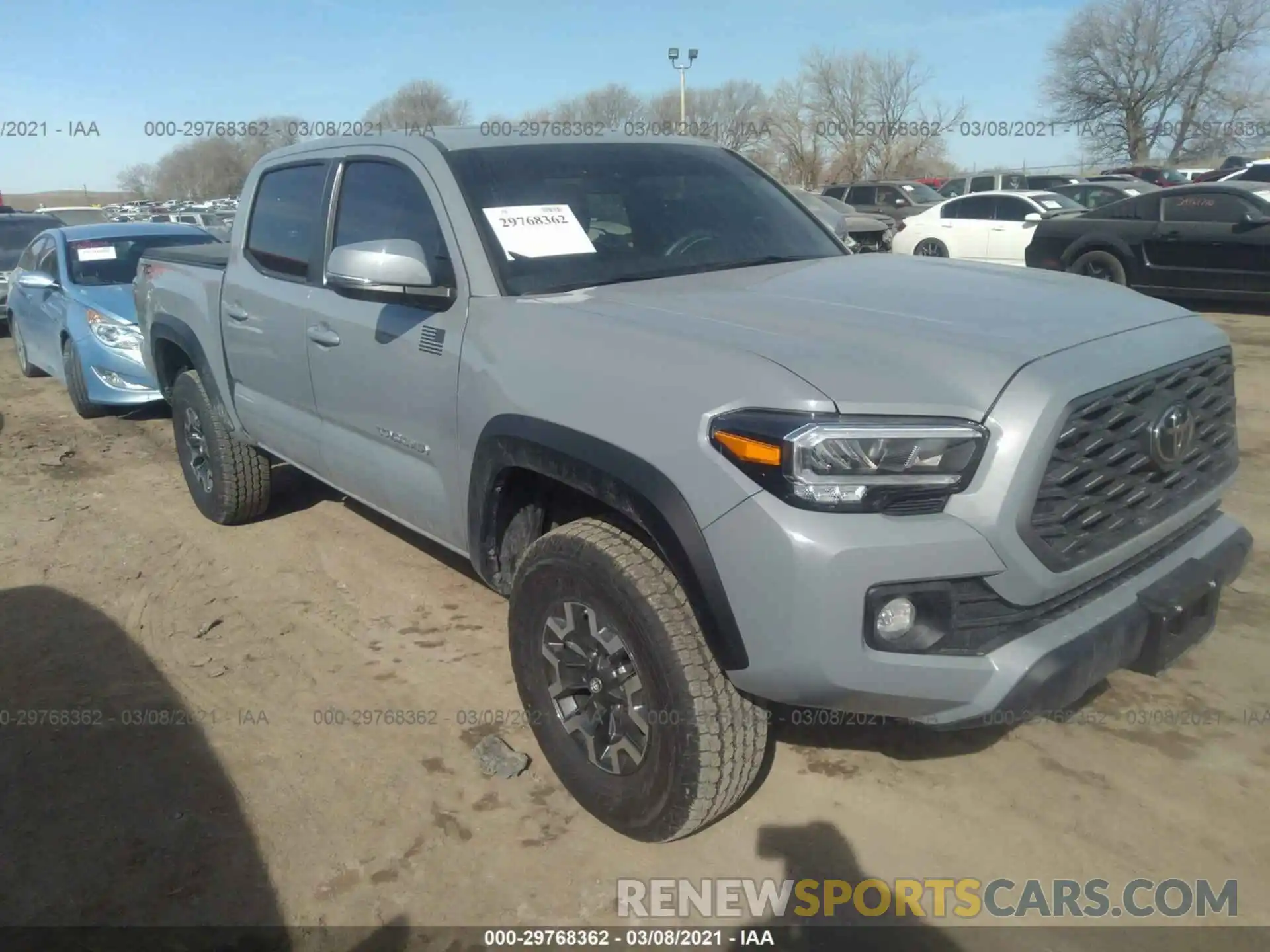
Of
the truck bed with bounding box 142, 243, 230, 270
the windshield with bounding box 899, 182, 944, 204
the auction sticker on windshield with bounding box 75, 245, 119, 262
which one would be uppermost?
the windshield with bounding box 899, 182, 944, 204

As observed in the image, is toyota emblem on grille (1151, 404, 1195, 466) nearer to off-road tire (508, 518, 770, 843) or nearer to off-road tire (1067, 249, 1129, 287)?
off-road tire (508, 518, 770, 843)

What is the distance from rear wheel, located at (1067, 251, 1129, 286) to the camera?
1162 cm

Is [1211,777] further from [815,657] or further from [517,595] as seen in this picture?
[517,595]

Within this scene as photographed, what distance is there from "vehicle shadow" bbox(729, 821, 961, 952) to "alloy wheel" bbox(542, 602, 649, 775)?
19.4 inches

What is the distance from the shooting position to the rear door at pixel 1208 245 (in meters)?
10.7

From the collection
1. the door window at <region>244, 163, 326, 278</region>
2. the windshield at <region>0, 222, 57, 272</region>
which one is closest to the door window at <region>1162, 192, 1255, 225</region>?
the door window at <region>244, 163, 326, 278</region>

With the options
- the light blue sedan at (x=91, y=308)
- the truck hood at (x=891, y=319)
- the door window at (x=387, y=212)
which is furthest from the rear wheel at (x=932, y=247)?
the door window at (x=387, y=212)

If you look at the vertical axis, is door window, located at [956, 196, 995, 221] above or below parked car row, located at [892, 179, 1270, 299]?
above

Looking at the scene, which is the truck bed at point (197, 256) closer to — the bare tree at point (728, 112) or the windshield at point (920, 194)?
the windshield at point (920, 194)

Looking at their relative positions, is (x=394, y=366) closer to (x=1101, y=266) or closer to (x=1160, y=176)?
(x=1101, y=266)

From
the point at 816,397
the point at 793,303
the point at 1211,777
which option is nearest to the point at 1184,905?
the point at 1211,777

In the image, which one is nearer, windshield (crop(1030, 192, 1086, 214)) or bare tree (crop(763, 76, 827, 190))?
windshield (crop(1030, 192, 1086, 214))

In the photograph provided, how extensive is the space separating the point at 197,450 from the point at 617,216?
3.25m

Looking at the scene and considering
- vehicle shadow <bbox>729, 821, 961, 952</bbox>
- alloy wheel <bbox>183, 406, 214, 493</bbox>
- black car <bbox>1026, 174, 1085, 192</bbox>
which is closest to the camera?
vehicle shadow <bbox>729, 821, 961, 952</bbox>
